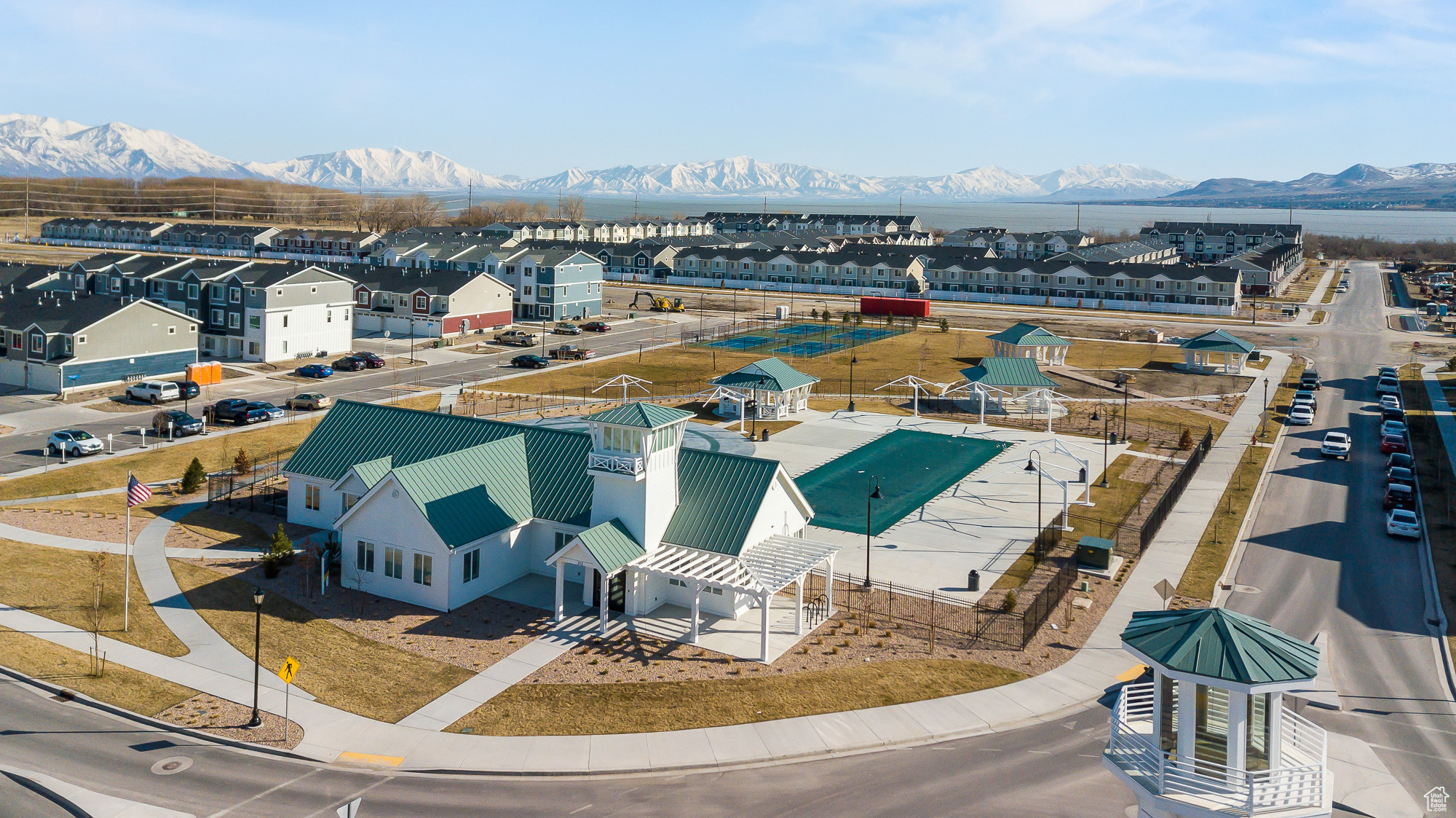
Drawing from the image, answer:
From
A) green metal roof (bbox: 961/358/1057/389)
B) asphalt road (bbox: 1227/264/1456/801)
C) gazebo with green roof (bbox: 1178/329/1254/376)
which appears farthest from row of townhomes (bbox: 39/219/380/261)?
asphalt road (bbox: 1227/264/1456/801)

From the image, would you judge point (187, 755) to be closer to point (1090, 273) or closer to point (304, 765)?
point (304, 765)

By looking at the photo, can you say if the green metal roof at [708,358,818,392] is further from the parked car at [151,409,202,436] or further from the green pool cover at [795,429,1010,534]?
the parked car at [151,409,202,436]

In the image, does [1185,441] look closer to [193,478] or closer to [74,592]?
[193,478]

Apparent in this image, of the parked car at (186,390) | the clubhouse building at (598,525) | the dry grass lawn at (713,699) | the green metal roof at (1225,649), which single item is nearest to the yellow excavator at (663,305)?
the parked car at (186,390)

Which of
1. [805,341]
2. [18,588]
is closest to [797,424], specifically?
[805,341]

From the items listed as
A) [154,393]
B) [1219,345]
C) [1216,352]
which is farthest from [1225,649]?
[1216,352]

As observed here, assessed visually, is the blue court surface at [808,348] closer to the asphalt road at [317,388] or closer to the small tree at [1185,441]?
the asphalt road at [317,388]
